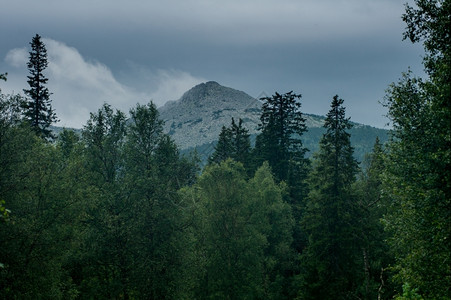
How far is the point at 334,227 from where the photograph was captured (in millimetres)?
31078

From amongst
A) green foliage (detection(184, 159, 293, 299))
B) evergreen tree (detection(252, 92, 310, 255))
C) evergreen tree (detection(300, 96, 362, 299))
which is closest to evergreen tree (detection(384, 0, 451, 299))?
evergreen tree (detection(300, 96, 362, 299))

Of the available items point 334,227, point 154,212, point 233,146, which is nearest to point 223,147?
point 233,146

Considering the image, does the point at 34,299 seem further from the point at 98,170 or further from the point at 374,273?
the point at 374,273

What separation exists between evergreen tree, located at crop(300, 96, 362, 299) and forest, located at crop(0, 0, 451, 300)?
0.12 meters

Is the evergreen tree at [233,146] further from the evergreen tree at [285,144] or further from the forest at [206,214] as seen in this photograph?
the forest at [206,214]

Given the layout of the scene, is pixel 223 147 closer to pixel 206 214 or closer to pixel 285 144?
pixel 285 144

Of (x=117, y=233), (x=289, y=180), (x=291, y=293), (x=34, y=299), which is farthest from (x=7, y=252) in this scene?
(x=289, y=180)

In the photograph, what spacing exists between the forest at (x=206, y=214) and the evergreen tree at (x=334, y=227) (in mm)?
119

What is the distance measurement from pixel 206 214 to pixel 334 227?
40.7ft

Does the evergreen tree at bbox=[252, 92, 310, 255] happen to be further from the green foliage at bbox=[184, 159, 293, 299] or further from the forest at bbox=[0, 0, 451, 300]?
the green foliage at bbox=[184, 159, 293, 299]

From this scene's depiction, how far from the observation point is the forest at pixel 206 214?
49.7ft

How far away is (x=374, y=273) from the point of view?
112 feet

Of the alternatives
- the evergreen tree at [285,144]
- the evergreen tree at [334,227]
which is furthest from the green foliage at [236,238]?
the evergreen tree at [285,144]

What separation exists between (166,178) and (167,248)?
5285 millimetres
